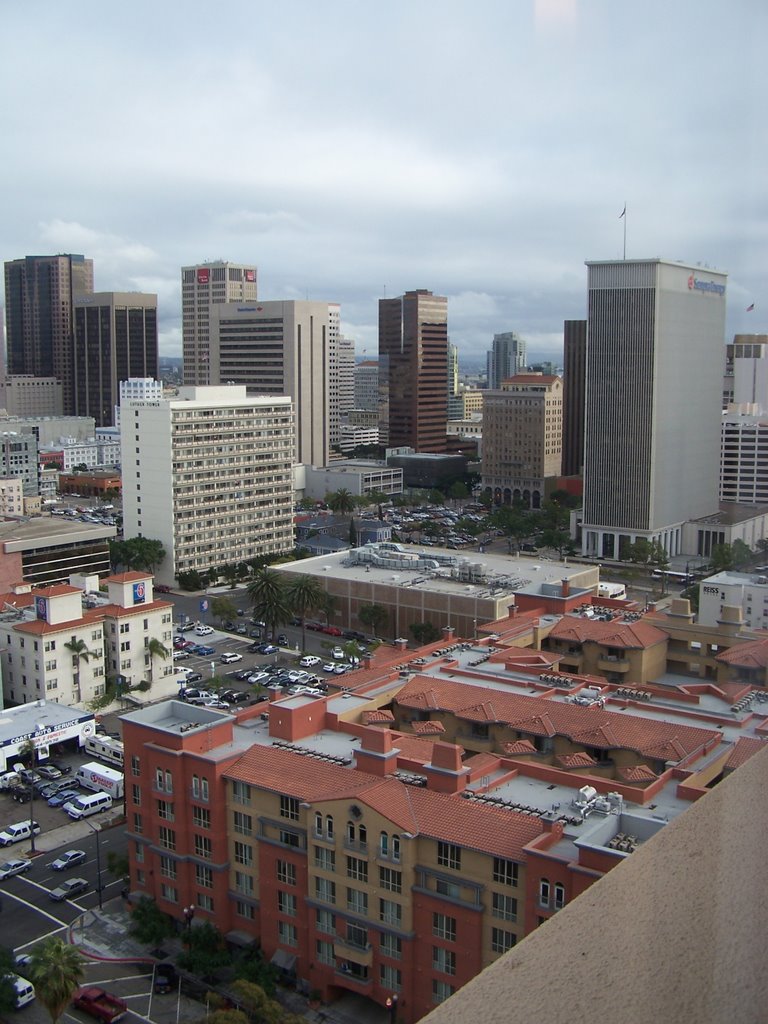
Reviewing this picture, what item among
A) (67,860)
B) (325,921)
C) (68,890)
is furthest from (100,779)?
(325,921)

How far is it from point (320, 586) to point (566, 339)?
513 inches

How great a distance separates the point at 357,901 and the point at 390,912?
18 cm

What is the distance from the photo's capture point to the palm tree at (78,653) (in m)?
8.30

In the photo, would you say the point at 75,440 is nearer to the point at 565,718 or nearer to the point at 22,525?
the point at 22,525

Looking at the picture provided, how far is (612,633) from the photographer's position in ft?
24.3

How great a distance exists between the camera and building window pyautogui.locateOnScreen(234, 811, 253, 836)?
490 centimetres

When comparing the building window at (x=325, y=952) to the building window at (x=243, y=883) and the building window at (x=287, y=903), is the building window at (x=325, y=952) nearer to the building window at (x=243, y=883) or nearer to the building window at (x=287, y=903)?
the building window at (x=287, y=903)

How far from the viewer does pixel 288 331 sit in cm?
2181

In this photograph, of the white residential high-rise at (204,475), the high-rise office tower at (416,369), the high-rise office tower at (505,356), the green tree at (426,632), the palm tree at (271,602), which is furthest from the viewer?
the high-rise office tower at (505,356)

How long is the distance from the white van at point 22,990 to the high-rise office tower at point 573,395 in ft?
61.0

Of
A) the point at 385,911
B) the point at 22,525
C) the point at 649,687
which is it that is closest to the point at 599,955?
the point at 385,911

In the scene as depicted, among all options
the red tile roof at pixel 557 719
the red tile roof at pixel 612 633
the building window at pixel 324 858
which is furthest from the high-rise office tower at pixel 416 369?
the building window at pixel 324 858

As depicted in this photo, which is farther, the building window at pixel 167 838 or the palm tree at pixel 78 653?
the palm tree at pixel 78 653

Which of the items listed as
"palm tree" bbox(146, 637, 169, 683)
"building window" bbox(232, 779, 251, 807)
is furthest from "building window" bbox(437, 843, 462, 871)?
"palm tree" bbox(146, 637, 169, 683)
